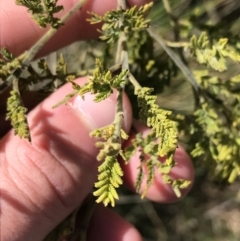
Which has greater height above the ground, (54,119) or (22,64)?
(22,64)

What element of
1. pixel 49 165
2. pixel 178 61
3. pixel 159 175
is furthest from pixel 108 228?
pixel 178 61

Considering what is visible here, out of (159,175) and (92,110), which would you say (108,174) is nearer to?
(92,110)

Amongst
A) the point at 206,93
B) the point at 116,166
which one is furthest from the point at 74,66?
the point at 116,166

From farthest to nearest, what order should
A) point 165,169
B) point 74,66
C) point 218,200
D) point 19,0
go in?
point 218,200 < point 74,66 < point 165,169 < point 19,0

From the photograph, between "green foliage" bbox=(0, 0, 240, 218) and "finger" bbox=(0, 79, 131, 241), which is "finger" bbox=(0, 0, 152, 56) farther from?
"finger" bbox=(0, 79, 131, 241)

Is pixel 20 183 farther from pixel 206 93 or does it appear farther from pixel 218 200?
pixel 218 200

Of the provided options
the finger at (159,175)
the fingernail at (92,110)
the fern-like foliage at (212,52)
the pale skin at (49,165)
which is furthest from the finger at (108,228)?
the fern-like foliage at (212,52)

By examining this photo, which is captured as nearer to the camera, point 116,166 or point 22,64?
point 116,166
